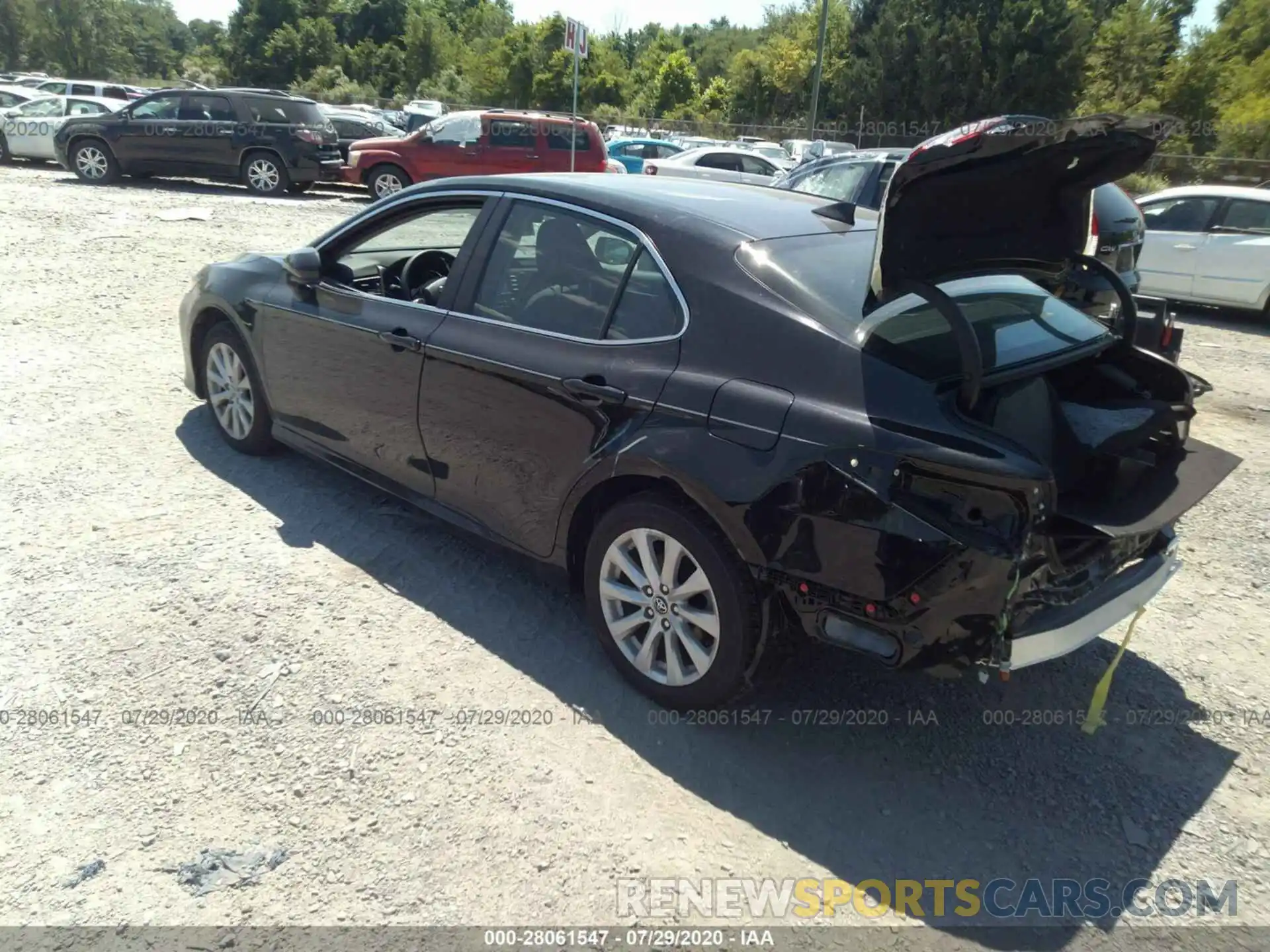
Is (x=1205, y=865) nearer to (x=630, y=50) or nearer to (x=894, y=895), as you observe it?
(x=894, y=895)

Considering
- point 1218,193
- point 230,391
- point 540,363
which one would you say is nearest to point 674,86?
point 1218,193

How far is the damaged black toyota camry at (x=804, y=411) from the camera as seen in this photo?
2.68 m

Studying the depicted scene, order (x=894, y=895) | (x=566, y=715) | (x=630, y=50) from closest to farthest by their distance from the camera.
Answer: (x=894, y=895), (x=566, y=715), (x=630, y=50)

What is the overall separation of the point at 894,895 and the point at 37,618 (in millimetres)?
3321

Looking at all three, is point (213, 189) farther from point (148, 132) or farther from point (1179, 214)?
point (1179, 214)

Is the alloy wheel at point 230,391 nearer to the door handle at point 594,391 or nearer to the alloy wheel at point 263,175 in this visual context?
the door handle at point 594,391

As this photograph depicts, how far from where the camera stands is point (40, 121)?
20.0 m

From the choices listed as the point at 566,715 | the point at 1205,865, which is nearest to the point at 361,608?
the point at 566,715

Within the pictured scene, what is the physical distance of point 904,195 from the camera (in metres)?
2.81

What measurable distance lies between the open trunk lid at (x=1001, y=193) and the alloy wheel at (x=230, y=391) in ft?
Result: 12.0

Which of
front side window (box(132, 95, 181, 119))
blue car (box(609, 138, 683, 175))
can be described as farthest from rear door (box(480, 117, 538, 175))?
blue car (box(609, 138, 683, 175))

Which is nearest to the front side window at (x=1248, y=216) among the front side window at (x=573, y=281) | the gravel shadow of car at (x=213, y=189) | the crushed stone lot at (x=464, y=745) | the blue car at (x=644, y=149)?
the crushed stone lot at (x=464, y=745)

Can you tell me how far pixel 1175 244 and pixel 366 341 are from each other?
10592 mm

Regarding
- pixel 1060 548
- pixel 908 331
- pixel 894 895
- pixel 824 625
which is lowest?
pixel 894 895
